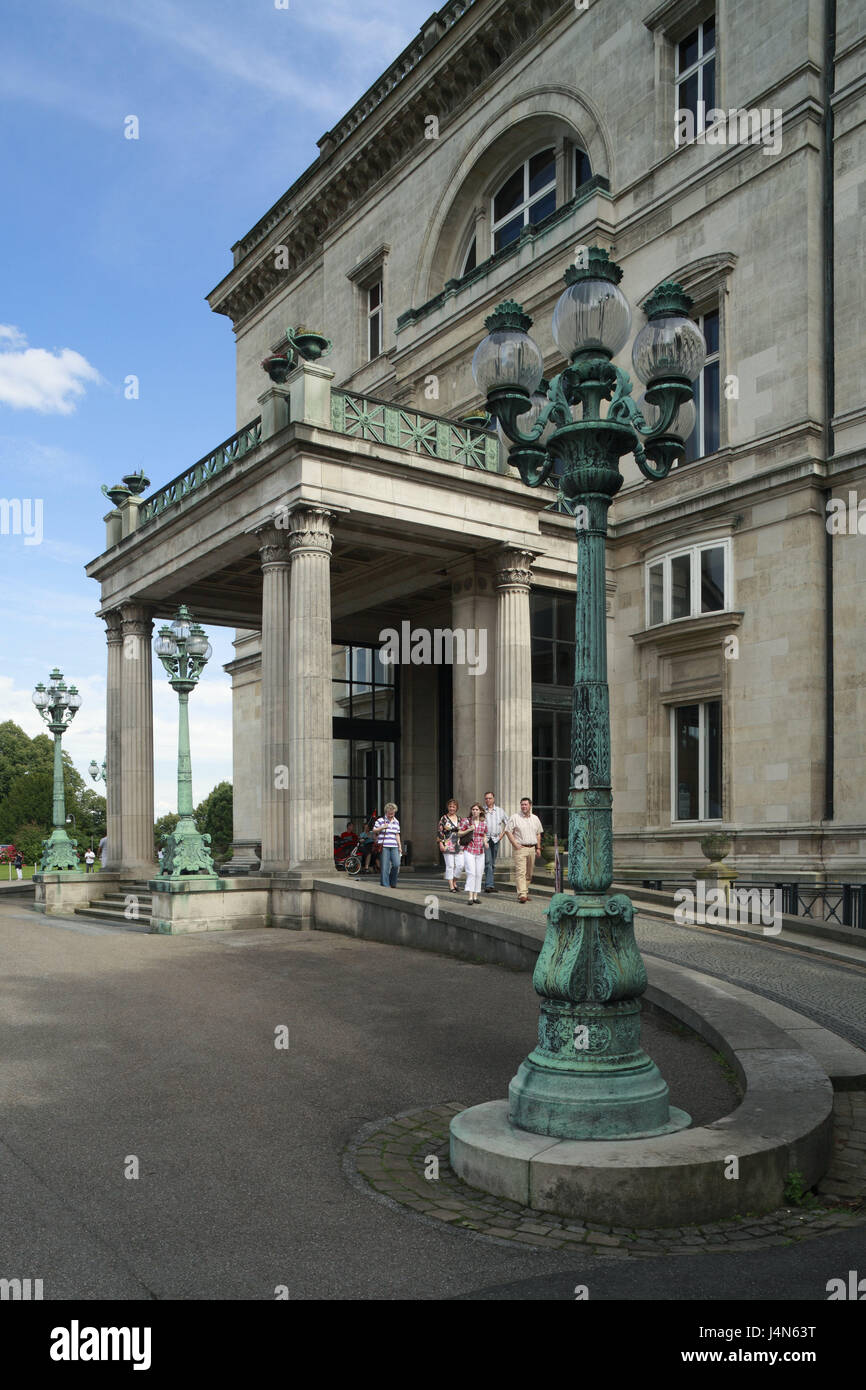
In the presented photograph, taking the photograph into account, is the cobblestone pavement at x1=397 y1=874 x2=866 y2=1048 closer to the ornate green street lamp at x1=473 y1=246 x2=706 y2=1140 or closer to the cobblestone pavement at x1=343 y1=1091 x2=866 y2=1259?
the cobblestone pavement at x1=343 y1=1091 x2=866 y2=1259

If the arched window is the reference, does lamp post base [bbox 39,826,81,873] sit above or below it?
below

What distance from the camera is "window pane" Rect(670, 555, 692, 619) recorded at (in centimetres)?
2259

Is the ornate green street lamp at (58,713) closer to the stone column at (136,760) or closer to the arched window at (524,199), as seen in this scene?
the stone column at (136,760)

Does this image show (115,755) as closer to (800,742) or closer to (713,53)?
(800,742)

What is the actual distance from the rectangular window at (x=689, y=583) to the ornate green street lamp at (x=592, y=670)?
14.6 m

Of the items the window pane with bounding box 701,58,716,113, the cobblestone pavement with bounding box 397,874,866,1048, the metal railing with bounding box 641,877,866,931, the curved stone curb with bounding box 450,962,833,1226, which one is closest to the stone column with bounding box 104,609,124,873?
the cobblestone pavement with bounding box 397,874,866,1048

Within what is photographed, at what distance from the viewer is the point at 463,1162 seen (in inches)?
244

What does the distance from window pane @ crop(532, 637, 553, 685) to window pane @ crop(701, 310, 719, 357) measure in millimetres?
6942

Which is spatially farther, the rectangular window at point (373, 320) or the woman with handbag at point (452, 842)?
the rectangular window at point (373, 320)

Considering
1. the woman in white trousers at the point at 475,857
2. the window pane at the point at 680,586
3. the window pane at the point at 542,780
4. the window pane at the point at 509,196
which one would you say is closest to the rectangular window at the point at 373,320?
the window pane at the point at 509,196

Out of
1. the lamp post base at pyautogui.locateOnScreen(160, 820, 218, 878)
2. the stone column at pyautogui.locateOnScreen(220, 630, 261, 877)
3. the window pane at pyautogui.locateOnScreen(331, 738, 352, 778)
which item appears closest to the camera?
the lamp post base at pyautogui.locateOnScreen(160, 820, 218, 878)

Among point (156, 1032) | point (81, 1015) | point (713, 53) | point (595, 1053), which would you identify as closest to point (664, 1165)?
point (595, 1053)

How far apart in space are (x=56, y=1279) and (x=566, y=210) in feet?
82.1

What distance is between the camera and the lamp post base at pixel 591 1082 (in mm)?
6148
